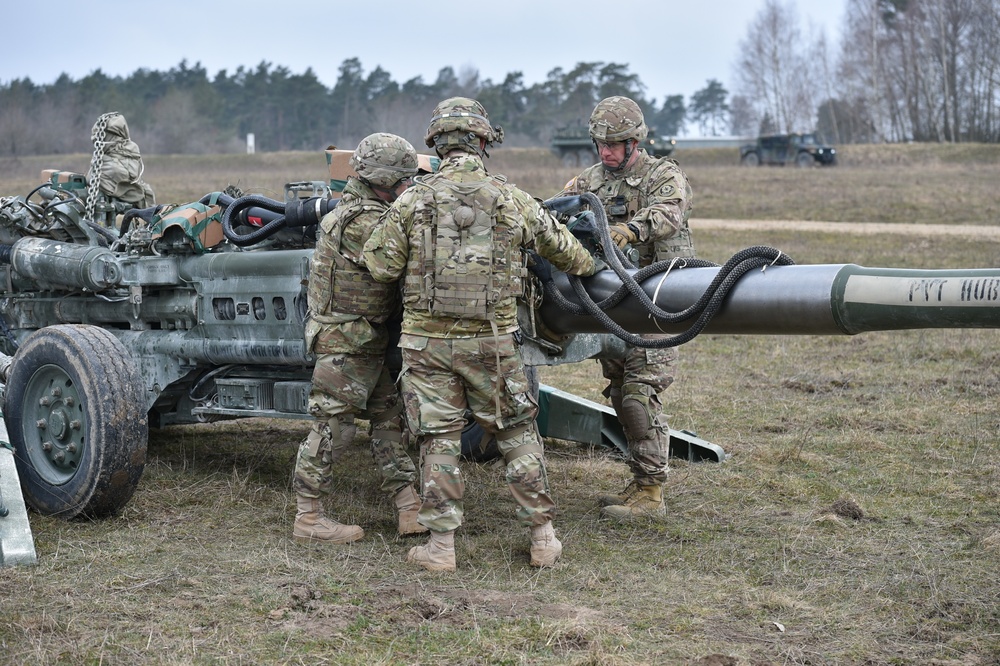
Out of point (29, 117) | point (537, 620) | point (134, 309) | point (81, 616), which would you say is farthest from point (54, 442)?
point (29, 117)

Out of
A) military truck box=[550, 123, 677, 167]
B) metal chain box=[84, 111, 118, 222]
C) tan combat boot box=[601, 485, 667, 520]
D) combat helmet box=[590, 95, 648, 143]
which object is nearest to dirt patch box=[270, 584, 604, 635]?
tan combat boot box=[601, 485, 667, 520]

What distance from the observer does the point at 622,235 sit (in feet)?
18.3

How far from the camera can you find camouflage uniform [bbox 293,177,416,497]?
5340 mm

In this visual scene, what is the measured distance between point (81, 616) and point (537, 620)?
1650 millimetres

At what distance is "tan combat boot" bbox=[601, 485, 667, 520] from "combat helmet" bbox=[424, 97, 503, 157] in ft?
6.28

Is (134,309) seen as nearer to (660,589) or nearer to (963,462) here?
(660,589)

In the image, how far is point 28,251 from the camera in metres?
6.80

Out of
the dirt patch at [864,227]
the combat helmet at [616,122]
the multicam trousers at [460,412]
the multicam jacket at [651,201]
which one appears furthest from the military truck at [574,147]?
the multicam trousers at [460,412]

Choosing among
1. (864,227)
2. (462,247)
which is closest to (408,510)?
(462,247)

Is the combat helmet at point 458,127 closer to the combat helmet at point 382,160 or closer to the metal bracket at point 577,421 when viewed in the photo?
the combat helmet at point 382,160

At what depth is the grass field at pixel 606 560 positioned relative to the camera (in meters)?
4.09

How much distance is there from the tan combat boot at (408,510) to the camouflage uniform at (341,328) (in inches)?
14.7

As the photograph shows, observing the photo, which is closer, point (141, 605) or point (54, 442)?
point (141, 605)

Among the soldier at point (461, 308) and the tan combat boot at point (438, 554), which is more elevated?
the soldier at point (461, 308)
